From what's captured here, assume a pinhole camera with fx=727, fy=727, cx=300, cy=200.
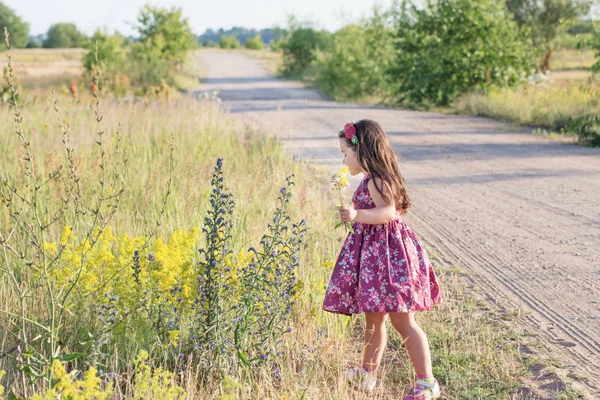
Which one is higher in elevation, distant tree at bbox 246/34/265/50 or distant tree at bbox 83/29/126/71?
distant tree at bbox 246/34/265/50

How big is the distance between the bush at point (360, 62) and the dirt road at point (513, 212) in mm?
7111

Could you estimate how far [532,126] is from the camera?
13.9 meters

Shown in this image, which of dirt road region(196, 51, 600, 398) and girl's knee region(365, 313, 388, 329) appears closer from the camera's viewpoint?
girl's knee region(365, 313, 388, 329)

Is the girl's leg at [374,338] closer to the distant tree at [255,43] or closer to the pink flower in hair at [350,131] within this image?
the pink flower in hair at [350,131]

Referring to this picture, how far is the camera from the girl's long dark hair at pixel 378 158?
3561 millimetres

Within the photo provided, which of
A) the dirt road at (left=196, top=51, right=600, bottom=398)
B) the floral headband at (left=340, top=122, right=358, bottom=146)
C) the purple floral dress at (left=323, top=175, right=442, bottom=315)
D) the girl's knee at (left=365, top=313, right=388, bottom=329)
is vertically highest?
the floral headband at (left=340, top=122, right=358, bottom=146)

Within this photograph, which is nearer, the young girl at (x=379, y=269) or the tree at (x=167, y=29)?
the young girl at (x=379, y=269)

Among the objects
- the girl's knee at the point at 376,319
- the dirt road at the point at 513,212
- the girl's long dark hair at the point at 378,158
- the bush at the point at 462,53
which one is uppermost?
the bush at the point at 462,53

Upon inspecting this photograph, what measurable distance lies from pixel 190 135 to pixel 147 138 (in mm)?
636

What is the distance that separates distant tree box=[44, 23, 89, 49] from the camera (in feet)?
338

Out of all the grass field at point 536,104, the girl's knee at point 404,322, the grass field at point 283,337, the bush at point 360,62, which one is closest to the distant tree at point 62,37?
the bush at point 360,62

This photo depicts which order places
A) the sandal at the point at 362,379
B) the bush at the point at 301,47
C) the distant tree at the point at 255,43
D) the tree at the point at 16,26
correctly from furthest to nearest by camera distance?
→ the tree at the point at 16,26 < the distant tree at the point at 255,43 < the bush at the point at 301,47 < the sandal at the point at 362,379

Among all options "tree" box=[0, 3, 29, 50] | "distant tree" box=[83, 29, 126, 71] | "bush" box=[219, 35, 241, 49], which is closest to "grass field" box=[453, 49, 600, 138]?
"distant tree" box=[83, 29, 126, 71]

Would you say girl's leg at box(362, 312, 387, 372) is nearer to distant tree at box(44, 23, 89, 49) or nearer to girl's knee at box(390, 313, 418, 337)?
girl's knee at box(390, 313, 418, 337)
